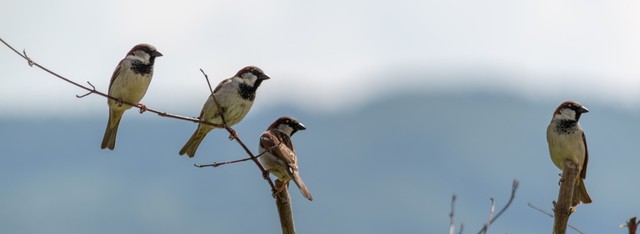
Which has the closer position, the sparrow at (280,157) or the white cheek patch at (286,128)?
the sparrow at (280,157)

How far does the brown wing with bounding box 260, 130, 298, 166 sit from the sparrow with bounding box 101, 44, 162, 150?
114 cm

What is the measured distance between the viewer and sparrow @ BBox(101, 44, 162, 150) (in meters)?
8.35

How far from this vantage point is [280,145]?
7.18m

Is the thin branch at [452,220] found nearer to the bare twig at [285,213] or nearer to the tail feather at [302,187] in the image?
the bare twig at [285,213]

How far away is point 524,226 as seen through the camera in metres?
178

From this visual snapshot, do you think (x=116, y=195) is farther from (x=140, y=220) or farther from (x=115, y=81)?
(x=115, y=81)

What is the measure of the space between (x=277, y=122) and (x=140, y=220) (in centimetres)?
17976

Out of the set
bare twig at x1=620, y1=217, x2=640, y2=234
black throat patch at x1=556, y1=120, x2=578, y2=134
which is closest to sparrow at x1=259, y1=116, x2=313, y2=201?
black throat patch at x1=556, y1=120, x2=578, y2=134

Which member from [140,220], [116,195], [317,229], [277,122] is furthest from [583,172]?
[116,195]

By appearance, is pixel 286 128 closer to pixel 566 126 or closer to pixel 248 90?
pixel 248 90

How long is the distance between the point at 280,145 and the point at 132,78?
5.30 feet

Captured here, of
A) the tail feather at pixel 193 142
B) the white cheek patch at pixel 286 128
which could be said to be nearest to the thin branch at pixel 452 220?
the white cheek patch at pixel 286 128

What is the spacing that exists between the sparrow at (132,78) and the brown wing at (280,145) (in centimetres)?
114

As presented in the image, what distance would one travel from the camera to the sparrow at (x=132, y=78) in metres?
8.35
